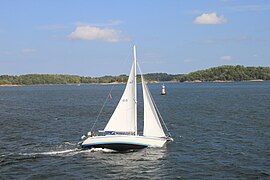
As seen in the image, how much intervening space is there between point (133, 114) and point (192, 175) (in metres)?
10.2

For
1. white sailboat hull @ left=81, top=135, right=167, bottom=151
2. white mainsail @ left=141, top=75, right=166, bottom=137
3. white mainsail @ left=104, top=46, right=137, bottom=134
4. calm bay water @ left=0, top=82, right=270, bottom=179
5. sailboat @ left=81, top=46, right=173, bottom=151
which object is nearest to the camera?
calm bay water @ left=0, top=82, right=270, bottom=179

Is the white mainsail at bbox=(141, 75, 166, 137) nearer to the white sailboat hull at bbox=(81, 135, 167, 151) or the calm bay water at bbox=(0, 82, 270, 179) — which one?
the white sailboat hull at bbox=(81, 135, 167, 151)

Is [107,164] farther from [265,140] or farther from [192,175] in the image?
[265,140]

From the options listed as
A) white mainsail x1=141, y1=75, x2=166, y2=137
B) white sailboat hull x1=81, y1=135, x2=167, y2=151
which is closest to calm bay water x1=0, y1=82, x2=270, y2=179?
white sailboat hull x1=81, y1=135, x2=167, y2=151

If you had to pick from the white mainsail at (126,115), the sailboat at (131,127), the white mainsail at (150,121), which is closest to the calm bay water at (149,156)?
the sailboat at (131,127)

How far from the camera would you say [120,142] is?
3625cm

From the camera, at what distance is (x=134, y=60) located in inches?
1454

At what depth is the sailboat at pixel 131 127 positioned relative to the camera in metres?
36.6

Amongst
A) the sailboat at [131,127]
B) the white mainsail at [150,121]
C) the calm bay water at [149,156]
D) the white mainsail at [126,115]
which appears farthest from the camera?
the white mainsail at [150,121]

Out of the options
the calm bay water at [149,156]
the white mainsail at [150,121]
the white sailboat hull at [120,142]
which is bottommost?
the calm bay water at [149,156]

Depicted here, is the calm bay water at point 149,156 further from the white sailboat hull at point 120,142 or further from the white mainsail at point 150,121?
the white mainsail at point 150,121

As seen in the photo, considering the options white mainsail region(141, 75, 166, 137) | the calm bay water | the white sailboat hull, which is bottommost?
the calm bay water

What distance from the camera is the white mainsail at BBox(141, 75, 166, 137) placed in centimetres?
3800

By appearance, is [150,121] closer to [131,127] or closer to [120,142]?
[131,127]
